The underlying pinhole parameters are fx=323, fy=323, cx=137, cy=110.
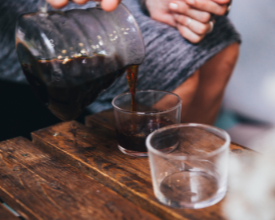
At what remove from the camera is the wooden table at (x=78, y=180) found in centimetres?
53

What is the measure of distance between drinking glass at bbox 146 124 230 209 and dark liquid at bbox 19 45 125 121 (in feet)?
0.52

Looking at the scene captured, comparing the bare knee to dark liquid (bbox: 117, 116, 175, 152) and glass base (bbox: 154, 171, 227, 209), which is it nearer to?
dark liquid (bbox: 117, 116, 175, 152)

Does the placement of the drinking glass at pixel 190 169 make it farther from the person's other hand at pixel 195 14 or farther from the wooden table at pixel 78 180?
the person's other hand at pixel 195 14

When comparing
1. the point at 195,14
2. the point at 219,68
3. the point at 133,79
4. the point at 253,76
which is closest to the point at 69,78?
the point at 133,79

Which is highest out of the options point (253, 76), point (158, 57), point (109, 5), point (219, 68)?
point (109, 5)

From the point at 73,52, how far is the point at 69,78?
51 mm

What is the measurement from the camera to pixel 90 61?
2.05 feet

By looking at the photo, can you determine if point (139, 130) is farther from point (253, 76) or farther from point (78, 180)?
point (253, 76)

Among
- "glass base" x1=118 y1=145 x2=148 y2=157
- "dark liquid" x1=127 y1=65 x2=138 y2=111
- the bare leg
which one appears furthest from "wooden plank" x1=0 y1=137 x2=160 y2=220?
the bare leg

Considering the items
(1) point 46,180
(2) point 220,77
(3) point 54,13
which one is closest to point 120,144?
(1) point 46,180

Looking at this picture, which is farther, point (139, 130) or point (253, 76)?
point (253, 76)

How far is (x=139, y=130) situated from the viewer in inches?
27.2

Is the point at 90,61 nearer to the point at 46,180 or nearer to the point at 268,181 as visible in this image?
the point at 46,180

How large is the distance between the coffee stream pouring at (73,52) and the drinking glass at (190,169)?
0.55 feet
